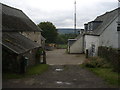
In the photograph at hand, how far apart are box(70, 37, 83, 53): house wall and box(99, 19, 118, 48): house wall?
1225 cm

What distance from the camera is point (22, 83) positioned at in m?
12.4

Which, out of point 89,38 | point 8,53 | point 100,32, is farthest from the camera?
point 89,38

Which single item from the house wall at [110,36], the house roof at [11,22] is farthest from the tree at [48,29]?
the house wall at [110,36]

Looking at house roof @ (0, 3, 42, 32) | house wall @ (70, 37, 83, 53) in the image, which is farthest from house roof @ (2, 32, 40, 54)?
A: house wall @ (70, 37, 83, 53)

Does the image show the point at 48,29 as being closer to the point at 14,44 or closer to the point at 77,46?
the point at 77,46

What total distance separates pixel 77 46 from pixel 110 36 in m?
13.1

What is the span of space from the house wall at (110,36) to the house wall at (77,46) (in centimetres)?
1225

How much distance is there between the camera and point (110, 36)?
29.5 meters

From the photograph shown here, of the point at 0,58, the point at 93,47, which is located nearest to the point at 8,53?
the point at 0,58

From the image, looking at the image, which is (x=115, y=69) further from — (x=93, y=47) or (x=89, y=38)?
(x=89, y=38)

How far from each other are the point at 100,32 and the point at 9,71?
17.5m

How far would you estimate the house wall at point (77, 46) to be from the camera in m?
41.7

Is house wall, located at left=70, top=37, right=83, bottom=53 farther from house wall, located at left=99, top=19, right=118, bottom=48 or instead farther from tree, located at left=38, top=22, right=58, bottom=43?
tree, located at left=38, top=22, right=58, bottom=43

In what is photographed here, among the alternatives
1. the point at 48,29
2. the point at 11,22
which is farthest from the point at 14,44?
the point at 48,29
